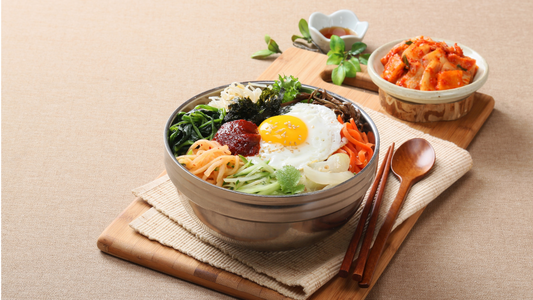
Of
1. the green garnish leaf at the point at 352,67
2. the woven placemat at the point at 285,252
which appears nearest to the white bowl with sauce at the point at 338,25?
the green garnish leaf at the point at 352,67

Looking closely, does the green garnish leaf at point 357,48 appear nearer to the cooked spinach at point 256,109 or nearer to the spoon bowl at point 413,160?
the spoon bowl at point 413,160

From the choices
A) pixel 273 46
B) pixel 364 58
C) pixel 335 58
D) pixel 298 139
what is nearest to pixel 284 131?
pixel 298 139

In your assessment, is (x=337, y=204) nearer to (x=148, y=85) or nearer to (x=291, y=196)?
(x=291, y=196)

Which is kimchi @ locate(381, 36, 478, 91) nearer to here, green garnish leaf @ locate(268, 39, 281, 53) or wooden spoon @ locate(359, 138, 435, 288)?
wooden spoon @ locate(359, 138, 435, 288)

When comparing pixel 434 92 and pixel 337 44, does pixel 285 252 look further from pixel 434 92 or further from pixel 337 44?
pixel 337 44

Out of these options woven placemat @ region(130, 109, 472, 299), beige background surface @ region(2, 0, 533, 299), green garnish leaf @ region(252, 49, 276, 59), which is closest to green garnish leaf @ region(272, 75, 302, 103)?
woven placemat @ region(130, 109, 472, 299)
